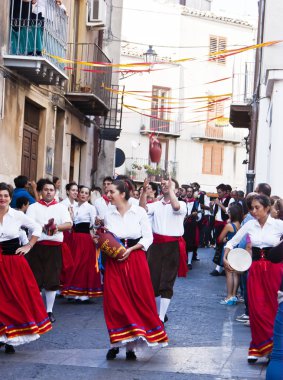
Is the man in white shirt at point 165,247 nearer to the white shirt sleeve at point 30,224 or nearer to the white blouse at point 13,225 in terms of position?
the white shirt sleeve at point 30,224

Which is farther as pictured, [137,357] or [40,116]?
[40,116]

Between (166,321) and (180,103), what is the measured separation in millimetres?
43776

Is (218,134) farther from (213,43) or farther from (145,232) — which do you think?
(145,232)

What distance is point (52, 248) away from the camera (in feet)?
40.6

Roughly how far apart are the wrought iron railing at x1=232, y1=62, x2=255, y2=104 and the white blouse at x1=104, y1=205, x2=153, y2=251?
57.3 ft

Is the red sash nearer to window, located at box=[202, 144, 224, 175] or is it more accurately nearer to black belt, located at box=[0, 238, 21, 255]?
black belt, located at box=[0, 238, 21, 255]

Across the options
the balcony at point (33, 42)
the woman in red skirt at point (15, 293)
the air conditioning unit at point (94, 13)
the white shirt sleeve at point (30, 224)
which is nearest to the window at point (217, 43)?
the air conditioning unit at point (94, 13)

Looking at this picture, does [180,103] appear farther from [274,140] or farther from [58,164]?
[274,140]

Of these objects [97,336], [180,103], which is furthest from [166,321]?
[180,103]

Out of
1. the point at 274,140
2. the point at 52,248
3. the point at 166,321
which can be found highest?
the point at 274,140

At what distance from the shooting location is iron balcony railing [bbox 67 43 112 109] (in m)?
24.4

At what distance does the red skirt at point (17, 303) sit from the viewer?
9703mm

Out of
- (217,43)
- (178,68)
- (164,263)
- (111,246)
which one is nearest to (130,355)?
(111,246)

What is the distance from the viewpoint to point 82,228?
49.9 ft
